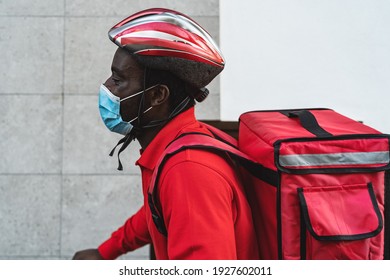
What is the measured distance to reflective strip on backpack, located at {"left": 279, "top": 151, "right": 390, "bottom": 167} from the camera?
1271 millimetres

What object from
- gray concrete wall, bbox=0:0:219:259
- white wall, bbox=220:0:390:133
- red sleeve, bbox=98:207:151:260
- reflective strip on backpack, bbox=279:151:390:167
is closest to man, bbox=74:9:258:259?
reflective strip on backpack, bbox=279:151:390:167

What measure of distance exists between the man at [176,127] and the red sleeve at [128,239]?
0.43 metres

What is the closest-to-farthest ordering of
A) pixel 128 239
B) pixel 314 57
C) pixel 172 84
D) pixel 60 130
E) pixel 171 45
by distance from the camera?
pixel 171 45
pixel 172 84
pixel 128 239
pixel 314 57
pixel 60 130

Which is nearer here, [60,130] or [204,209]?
[204,209]

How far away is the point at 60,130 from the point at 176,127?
2257mm

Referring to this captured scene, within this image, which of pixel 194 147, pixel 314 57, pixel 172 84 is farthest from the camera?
pixel 314 57

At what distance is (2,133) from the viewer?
3.68 metres

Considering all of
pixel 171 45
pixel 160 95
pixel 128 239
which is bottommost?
pixel 128 239

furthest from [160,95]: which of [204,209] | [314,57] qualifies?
[314,57]

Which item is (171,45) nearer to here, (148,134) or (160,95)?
(160,95)

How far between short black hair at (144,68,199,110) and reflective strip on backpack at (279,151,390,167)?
53 centimetres

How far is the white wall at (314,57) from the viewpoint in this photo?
A: 11.3ft

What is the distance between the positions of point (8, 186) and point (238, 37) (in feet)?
6.85

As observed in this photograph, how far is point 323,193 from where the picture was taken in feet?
4.20
